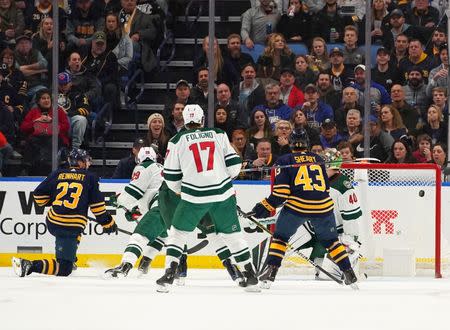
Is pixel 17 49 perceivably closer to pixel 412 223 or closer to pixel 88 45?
pixel 88 45

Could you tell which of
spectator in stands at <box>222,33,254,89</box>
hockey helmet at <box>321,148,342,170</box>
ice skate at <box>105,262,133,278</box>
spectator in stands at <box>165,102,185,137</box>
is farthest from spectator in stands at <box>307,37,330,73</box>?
ice skate at <box>105,262,133,278</box>

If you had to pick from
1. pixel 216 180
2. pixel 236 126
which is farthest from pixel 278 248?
pixel 236 126

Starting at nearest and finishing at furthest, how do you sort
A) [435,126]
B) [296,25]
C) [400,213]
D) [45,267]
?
1. [45,267]
2. [400,213]
3. [435,126]
4. [296,25]

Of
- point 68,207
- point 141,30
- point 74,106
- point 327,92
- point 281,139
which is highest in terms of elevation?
point 141,30

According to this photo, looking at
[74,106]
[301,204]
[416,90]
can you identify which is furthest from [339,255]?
[74,106]

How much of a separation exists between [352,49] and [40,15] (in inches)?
117

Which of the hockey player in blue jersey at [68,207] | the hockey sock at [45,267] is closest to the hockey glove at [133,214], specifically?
the hockey player in blue jersey at [68,207]

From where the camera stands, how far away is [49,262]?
9.49 m

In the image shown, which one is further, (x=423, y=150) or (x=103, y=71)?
(x=103, y=71)

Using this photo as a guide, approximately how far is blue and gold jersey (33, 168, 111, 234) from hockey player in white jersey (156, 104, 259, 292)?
1466 millimetres

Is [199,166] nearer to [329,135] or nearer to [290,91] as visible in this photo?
[329,135]

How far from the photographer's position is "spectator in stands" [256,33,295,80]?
37.3 ft

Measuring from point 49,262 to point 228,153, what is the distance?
6.43 feet

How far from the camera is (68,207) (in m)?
9.57
